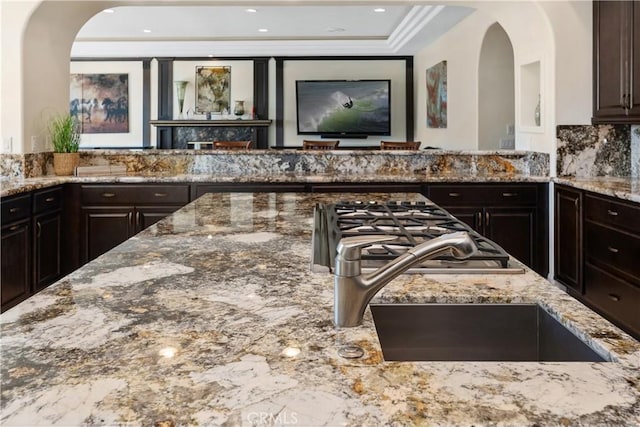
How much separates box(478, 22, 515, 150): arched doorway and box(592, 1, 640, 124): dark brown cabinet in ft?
5.95

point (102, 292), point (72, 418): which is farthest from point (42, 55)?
point (72, 418)

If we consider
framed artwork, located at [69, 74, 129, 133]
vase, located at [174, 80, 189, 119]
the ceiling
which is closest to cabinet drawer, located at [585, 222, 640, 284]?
the ceiling

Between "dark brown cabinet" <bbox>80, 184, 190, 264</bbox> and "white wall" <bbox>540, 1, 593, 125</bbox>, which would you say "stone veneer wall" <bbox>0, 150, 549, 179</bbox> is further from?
"white wall" <bbox>540, 1, 593, 125</bbox>

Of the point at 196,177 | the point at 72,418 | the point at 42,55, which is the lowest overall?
the point at 72,418

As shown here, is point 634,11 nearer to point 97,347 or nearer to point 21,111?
point 97,347

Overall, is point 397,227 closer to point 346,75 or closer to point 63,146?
point 63,146

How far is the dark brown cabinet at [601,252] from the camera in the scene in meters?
3.02

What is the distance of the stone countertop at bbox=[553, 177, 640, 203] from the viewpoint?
306cm

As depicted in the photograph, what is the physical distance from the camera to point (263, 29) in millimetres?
8086

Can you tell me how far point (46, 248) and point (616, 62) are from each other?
4.12 m

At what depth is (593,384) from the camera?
2.45 feet

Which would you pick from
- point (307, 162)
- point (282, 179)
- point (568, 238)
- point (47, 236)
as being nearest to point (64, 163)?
point (47, 236)

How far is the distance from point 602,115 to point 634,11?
0.74 metres

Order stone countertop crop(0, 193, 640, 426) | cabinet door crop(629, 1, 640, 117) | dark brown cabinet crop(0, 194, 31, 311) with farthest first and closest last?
cabinet door crop(629, 1, 640, 117)
dark brown cabinet crop(0, 194, 31, 311)
stone countertop crop(0, 193, 640, 426)
